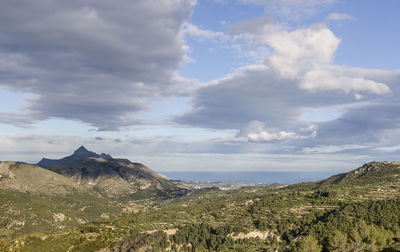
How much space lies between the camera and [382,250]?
4764 inches

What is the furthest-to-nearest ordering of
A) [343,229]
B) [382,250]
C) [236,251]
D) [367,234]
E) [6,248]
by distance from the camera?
[343,229], [236,251], [367,234], [6,248], [382,250]

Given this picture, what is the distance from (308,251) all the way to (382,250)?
30509mm

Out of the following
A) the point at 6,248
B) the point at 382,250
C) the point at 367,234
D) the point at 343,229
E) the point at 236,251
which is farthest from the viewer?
the point at 343,229

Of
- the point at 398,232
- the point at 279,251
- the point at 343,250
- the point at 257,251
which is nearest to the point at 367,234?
the point at 398,232

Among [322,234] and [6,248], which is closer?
[6,248]

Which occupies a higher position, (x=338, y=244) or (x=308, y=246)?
(x=338, y=244)

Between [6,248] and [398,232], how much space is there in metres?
196

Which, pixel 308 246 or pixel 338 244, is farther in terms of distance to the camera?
pixel 338 244

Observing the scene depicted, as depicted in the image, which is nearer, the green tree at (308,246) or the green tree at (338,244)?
the green tree at (308,246)

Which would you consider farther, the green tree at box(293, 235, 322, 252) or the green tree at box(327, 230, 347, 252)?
the green tree at box(327, 230, 347, 252)

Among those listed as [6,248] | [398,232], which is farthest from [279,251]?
[6,248]

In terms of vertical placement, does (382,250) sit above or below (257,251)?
above

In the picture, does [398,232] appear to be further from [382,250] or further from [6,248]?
[6,248]

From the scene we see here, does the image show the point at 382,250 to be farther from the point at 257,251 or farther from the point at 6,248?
the point at 6,248
